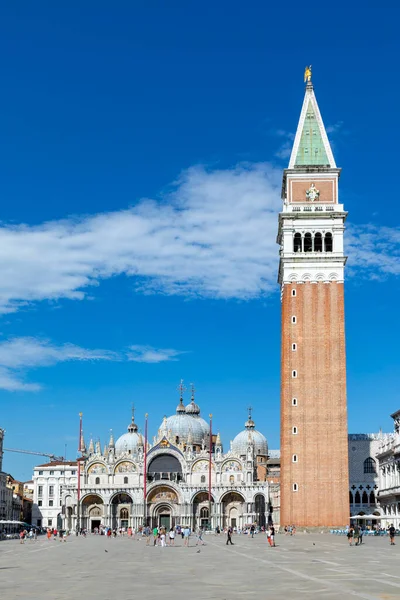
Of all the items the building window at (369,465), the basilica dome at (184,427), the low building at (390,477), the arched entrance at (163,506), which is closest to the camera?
the low building at (390,477)

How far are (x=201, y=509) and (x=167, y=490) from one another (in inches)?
218

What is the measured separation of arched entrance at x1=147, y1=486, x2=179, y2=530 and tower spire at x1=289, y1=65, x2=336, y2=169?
52.8 m

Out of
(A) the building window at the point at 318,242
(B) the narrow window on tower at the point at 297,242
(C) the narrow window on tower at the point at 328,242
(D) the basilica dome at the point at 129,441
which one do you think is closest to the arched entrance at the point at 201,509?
(D) the basilica dome at the point at 129,441

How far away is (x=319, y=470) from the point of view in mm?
85812

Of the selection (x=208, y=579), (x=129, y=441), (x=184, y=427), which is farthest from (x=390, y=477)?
(x=208, y=579)

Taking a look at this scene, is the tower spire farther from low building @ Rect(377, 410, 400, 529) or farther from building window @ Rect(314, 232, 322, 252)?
low building @ Rect(377, 410, 400, 529)

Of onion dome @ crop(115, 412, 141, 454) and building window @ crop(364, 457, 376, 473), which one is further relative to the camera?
onion dome @ crop(115, 412, 141, 454)

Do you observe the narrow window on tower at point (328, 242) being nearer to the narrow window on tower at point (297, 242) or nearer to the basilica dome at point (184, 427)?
the narrow window on tower at point (297, 242)

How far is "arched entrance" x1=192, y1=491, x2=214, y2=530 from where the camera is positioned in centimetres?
12050

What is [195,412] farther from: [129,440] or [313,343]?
[313,343]

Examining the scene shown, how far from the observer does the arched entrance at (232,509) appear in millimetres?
118812

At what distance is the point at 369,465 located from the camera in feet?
349

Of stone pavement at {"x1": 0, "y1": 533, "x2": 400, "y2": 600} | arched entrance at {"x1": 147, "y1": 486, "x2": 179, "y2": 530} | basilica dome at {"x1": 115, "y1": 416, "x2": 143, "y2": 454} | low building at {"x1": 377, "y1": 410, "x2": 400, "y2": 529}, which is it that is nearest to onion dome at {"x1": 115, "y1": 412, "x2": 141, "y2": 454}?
basilica dome at {"x1": 115, "y1": 416, "x2": 143, "y2": 454}

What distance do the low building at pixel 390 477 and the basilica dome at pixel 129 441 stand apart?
49361 millimetres
